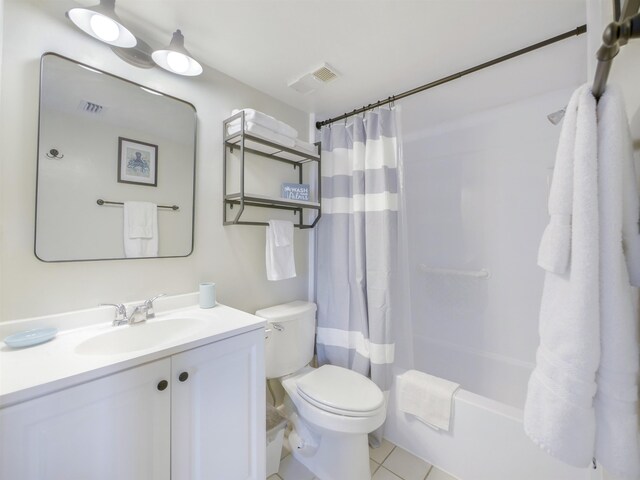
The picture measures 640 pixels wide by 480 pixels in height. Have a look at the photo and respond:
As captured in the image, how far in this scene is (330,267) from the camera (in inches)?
71.5

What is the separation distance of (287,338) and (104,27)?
→ 1.65m

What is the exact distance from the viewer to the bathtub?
1.11 meters

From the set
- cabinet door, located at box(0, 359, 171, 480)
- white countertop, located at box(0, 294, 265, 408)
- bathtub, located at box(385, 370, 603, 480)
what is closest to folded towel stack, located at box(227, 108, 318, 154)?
white countertop, located at box(0, 294, 265, 408)

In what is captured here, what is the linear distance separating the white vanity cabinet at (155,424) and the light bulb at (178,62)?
126 cm

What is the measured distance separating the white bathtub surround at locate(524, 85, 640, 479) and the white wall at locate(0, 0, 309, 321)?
4.65ft

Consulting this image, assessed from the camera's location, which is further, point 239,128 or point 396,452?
point 396,452

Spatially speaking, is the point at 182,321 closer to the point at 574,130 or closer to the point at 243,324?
the point at 243,324

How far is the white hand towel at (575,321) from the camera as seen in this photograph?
487 mm

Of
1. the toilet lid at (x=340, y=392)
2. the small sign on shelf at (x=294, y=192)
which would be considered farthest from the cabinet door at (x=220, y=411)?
the small sign on shelf at (x=294, y=192)

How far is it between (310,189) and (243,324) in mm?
1172

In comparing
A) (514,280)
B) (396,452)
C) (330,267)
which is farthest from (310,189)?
(396,452)

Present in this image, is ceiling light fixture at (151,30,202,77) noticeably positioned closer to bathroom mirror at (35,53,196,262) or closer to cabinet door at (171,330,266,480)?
bathroom mirror at (35,53,196,262)

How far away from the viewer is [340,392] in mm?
1292

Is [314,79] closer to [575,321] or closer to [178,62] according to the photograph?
[178,62]
